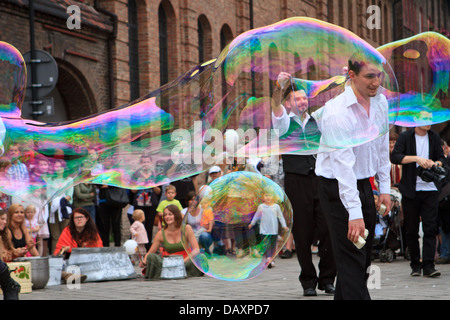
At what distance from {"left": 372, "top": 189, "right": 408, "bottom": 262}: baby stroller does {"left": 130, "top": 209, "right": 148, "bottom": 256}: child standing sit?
12.7 ft

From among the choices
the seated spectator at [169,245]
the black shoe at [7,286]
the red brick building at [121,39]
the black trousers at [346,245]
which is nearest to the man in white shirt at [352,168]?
the black trousers at [346,245]

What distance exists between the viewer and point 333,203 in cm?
525

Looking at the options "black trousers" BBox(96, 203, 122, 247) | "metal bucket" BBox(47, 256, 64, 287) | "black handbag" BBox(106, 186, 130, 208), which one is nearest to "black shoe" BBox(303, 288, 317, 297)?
"metal bucket" BBox(47, 256, 64, 287)

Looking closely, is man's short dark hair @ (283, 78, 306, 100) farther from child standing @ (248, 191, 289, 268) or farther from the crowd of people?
child standing @ (248, 191, 289, 268)

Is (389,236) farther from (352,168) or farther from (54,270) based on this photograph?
(352,168)

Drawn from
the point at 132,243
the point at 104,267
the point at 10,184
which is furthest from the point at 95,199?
the point at 10,184

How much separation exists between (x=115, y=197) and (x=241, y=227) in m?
6.81

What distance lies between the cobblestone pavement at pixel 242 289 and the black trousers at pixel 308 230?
202 mm

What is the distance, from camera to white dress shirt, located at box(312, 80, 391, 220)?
5039 mm

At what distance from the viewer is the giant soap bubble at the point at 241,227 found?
21.2 ft

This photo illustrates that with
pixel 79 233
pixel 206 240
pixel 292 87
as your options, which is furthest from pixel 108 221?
pixel 292 87

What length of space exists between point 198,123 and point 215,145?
0.77 ft

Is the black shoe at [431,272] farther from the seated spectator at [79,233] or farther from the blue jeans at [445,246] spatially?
the seated spectator at [79,233]
